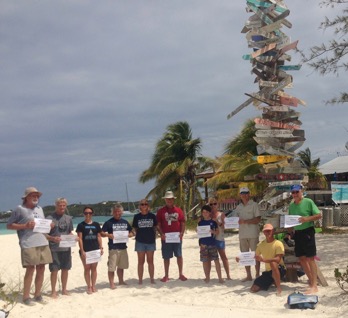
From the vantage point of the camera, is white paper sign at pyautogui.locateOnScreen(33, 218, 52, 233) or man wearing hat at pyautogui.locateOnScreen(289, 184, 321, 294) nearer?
white paper sign at pyautogui.locateOnScreen(33, 218, 52, 233)

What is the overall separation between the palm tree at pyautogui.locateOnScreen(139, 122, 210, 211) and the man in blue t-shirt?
16863mm

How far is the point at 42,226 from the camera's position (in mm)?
6992

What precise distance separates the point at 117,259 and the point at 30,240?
81.9 inches

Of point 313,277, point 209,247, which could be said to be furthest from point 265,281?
point 209,247

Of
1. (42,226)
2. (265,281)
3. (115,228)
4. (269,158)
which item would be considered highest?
(269,158)

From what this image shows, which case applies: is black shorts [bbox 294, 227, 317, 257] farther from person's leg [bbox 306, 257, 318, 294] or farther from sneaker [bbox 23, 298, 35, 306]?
sneaker [bbox 23, 298, 35, 306]

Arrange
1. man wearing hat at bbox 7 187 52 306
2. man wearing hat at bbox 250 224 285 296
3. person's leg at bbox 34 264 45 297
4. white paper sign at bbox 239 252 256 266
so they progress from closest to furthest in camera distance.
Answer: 1. man wearing hat at bbox 7 187 52 306
2. person's leg at bbox 34 264 45 297
3. man wearing hat at bbox 250 224 285 296
4. white paper sign at bbox 239 252 256 266

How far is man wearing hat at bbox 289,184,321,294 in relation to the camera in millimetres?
7281

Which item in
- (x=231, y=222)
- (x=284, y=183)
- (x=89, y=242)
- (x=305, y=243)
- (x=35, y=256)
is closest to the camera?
(x=35, y=256)

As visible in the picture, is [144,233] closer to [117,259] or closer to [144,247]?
[144,247]

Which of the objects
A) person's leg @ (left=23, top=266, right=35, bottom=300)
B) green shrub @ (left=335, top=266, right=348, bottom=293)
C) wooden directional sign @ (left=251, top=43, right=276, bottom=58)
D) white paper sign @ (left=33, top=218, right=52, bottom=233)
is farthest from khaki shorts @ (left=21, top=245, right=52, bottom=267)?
wooden directional sign @ (left=251, top=43, right=276, bottom=58)

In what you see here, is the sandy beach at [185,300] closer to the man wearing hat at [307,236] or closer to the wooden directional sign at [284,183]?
the man wearing hat at [307,236]

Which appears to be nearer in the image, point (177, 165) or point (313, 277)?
point (313, 277)

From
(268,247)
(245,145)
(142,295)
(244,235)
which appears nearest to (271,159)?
(244,235)
